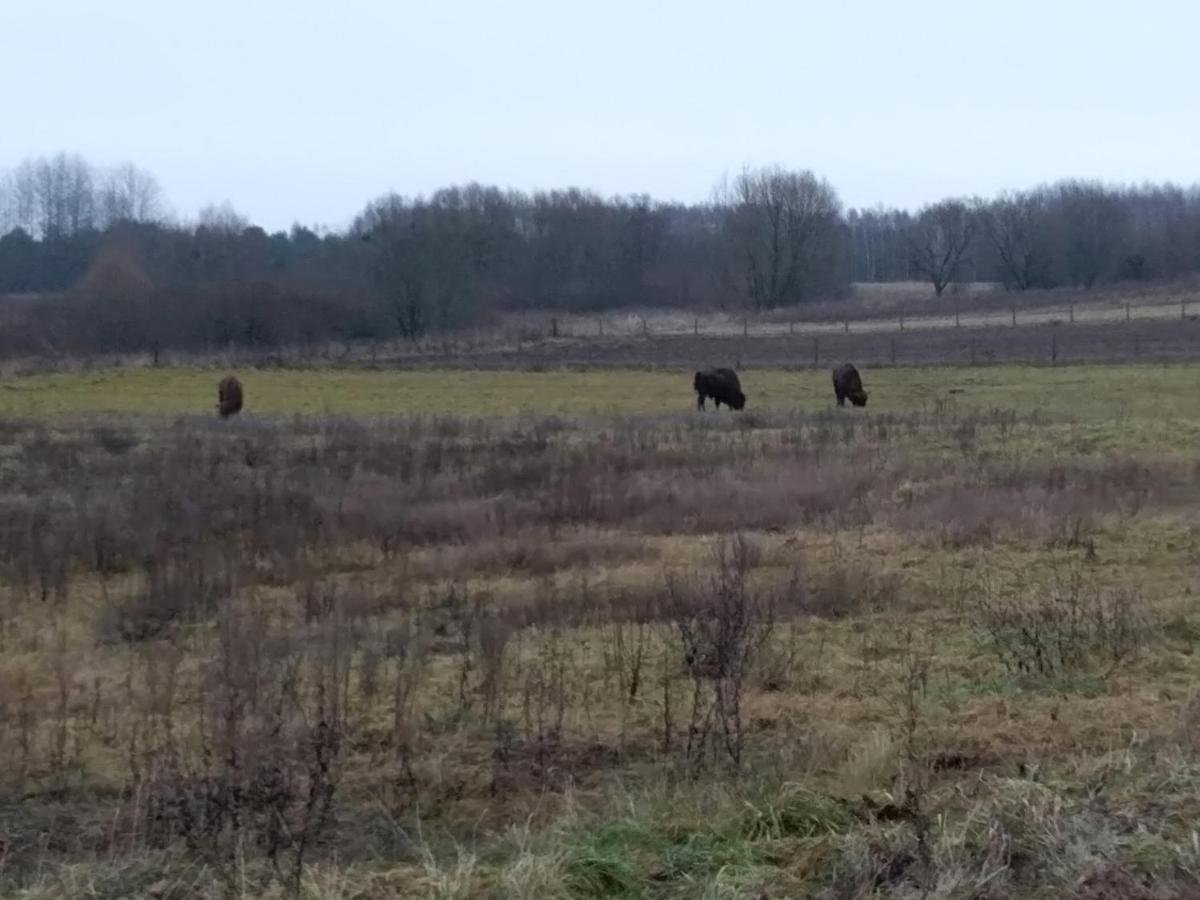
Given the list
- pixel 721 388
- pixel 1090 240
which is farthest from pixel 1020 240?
pixel 721 388

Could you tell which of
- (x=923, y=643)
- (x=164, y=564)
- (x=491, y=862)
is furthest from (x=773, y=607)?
(x=164, y=564)

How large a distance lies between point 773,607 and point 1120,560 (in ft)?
14.1

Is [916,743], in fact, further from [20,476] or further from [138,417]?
[138,417]

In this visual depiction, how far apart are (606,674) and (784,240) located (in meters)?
87.0

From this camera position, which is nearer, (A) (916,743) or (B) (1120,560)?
(A) (916,743)

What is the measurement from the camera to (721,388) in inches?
1335

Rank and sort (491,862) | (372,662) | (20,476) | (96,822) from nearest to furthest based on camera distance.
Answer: (491,862) → (96,822) → (372,662) → (20,476)

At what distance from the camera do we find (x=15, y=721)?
29.1 ft

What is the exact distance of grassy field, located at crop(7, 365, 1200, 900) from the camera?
5.74 metres

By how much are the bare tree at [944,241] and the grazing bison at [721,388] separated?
64.8 meters

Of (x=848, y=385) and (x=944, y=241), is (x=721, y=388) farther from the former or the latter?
(x=944, y=241)

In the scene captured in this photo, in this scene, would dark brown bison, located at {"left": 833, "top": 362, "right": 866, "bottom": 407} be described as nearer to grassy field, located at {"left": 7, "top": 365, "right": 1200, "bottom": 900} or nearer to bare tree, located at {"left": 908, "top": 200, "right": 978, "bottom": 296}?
grassy field, located at {"left": 7, "top": 365, "right": 1200, "bottom": 900}

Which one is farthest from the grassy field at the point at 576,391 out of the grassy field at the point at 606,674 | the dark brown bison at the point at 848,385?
the grassy field at the point at 606,674

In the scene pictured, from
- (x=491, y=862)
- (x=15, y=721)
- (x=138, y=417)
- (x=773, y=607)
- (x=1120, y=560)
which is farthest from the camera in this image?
(x=138, y=417)
